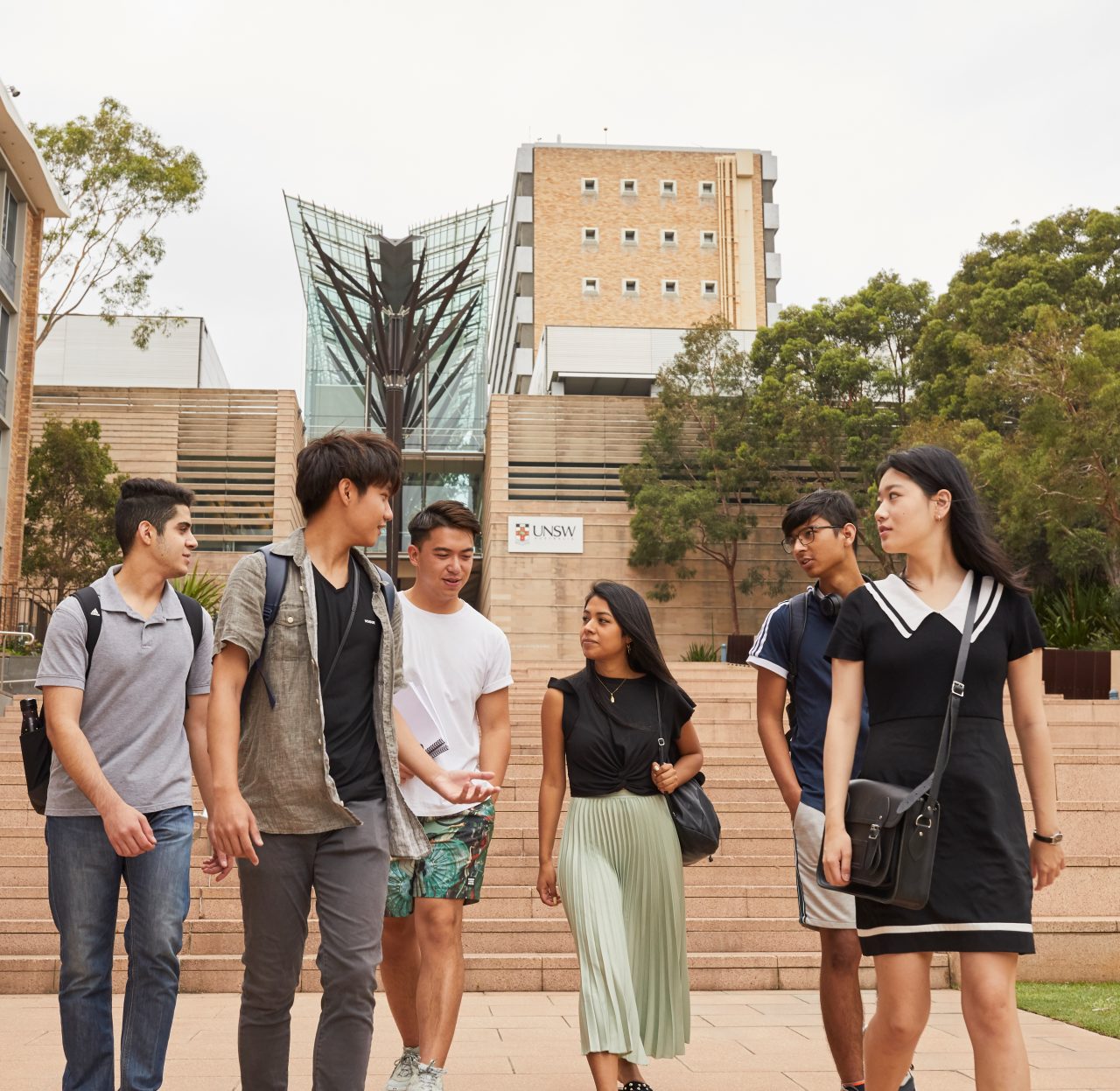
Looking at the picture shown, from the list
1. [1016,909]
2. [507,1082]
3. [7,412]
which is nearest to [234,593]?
[1016,909]

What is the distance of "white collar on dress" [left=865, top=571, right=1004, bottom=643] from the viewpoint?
3.21 metres

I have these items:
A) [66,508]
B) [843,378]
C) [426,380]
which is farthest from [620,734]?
[426,380]

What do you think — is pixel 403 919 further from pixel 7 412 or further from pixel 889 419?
pixel 889 419

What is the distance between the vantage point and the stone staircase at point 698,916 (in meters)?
6.98

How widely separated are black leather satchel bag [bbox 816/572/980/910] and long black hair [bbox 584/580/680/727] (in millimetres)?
1542

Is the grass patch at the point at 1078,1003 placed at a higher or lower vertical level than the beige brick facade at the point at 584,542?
lower

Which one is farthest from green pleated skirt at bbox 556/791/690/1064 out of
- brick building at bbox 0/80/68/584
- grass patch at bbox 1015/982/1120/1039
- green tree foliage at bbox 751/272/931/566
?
green tree foliage at bbox 751/272/931/566

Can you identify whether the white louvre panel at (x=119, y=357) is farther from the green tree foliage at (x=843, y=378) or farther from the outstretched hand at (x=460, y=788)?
the outstretched hand at (x=460, y=788)

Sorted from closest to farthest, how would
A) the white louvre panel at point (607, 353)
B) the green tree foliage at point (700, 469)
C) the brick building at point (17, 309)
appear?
1. the brick building at point (17, 309)
2. the green tree foliage at point (700, 469)
3. the white louvre panel at point (607, 353)

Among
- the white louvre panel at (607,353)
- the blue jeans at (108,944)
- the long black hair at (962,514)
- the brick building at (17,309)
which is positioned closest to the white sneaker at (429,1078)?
the blue jeans at (108,944)

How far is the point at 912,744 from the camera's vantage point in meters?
3.13

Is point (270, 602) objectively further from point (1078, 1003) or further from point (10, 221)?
point (10, 221)

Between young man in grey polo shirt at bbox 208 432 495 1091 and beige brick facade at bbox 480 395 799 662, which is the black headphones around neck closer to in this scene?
young man in grey polo shirt at bbox 208 432 495 1091

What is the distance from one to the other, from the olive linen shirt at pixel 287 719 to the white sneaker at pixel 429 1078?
1.06 m
